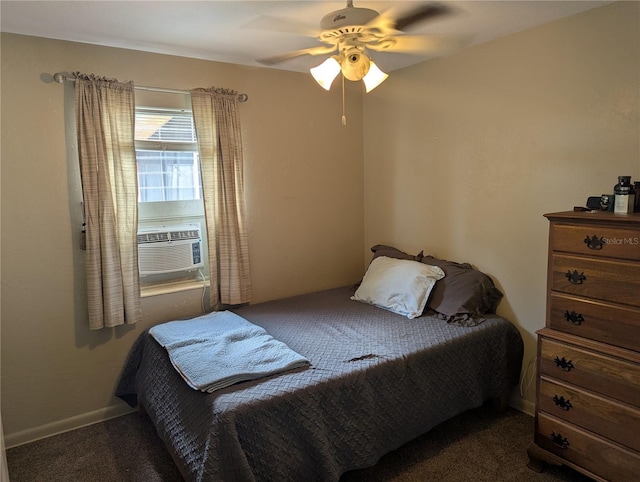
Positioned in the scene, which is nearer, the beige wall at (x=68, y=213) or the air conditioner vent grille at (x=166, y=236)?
the beige wall at (x=68, y=213)

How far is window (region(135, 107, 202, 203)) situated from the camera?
2.65 m

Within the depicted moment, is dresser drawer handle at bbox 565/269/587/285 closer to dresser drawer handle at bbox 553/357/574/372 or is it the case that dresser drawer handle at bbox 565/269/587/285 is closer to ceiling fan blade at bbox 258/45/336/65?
dresser drawer handle at bbox 553/357/574/372

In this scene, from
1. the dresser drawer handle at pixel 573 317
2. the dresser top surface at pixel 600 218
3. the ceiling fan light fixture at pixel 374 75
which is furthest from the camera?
the ceiling fan light fixture at pixel 374 75

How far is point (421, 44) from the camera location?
260cm

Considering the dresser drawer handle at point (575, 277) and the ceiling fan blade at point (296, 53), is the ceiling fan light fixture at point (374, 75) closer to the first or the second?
the ceiling fan blade at point (296, 53)

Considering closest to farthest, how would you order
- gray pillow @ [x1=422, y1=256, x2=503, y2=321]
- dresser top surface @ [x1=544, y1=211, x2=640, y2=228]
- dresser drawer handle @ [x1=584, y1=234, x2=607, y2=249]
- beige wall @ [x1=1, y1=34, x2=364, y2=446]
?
dresser top surface @ [x1=544, y1=211, x2=640, y2=228], dresser drawer handle @ [x1=584, y1=234, x2=607, y2=249], beige wall @ [x1=1, y1=34, x2=364, y2=446], gray pillow @ [x1=422, y1=256, x2=503, y2=321]

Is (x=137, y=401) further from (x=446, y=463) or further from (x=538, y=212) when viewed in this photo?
(x=538, y=212)

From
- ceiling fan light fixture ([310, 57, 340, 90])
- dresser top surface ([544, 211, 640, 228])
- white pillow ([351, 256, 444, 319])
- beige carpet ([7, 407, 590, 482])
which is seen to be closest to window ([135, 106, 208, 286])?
beige carpet ([7, 407, 590, 482])

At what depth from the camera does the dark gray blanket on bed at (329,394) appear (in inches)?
67.4

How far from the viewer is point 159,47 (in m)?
2.52

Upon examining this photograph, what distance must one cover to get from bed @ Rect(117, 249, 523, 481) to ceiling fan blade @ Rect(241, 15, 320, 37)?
168 cm

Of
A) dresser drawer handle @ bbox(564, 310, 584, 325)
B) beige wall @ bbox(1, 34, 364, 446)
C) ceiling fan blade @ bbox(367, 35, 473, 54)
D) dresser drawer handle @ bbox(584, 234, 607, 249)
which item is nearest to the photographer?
dresser drawer handle @ bbox(584, 234, 607, 249)

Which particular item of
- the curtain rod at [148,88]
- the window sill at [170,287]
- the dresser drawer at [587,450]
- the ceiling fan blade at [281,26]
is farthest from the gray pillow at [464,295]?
the curtain rod at [148,88]

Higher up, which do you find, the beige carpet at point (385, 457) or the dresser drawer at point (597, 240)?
the dresser drawer at point (597, 240)
